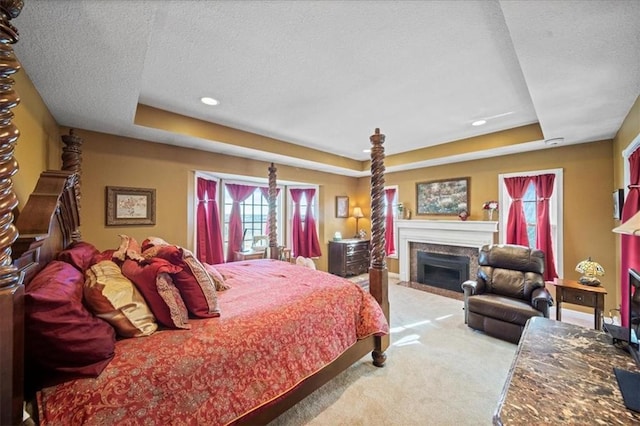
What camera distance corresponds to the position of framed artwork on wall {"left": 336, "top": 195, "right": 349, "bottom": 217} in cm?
641

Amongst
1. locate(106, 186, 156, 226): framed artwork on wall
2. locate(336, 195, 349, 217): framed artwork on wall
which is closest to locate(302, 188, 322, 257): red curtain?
locate(336, 195, 349, 217): framed artwork on wall

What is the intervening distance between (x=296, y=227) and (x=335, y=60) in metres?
4.18

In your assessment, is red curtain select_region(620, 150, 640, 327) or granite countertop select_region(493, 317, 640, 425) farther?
red curtain select_region(620, 150, 640, 327)

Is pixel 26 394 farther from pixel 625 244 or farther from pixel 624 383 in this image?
Result: pixel 625 244

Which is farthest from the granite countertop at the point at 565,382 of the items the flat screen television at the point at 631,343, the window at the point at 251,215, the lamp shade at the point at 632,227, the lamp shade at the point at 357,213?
the lamp shade at the point at 357,213

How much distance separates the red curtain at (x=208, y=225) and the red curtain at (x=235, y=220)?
301 millimetres

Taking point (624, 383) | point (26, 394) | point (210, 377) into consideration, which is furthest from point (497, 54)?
point (26, 394)

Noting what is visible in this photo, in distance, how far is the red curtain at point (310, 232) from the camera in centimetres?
599

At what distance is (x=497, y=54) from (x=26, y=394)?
135 inches

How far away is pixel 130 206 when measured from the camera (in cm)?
340

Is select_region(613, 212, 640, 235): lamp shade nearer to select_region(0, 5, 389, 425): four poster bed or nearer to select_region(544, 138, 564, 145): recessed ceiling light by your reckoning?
select_region(0, 5, 389, 425): four poster bed

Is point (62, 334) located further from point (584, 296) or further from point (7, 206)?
point (584, 296)

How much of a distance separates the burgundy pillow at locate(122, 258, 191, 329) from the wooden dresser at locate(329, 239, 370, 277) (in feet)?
14.9

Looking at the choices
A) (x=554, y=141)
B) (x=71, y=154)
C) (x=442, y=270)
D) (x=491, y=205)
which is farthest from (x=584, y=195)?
(x=71, y=154)
